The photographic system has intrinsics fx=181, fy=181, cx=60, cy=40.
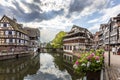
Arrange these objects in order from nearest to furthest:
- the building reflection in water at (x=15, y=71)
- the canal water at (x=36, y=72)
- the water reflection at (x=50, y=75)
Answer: the water reflection at (x=50, y=75)
the canal water at (x=36, y=72)
the building reflection in water at (x=15, y=71)

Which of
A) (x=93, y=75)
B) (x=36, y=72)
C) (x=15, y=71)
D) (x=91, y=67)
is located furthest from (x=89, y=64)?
(x=15, y=71)

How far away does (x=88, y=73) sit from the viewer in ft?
29.5

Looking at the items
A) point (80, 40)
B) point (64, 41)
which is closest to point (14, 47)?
point (80, 40)

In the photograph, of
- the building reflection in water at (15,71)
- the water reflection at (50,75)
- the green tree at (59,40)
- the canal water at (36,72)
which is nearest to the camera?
the water reflection at (50,75)

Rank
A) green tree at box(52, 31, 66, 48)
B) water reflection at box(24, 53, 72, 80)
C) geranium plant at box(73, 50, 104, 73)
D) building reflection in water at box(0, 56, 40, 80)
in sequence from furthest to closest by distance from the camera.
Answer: green tree at box(52, 31, 66, 48) → building reflection in water at box(0, 56, 40, 80) → water reflection at box(24, 53, 72, 80) → geranium plant at box(73, 50, 104, 73)

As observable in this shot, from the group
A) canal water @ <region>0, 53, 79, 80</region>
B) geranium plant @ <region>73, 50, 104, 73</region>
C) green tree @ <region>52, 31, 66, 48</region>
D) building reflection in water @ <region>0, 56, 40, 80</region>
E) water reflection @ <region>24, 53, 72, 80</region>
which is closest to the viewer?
geranium plant @ <region>73, 50, 104, 73</region>

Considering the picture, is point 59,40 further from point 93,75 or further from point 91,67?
point 91,67

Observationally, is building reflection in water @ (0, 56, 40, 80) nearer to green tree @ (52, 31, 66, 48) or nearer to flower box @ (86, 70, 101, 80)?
flower box @ (86, 70, 101, 80)

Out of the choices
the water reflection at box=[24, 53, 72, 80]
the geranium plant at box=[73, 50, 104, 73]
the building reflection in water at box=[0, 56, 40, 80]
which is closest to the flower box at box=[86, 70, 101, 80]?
the geranium plant at box=[73, 50, 104, 73]

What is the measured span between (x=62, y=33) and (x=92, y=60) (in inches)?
3971

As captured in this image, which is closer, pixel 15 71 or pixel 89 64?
pixel 89 64

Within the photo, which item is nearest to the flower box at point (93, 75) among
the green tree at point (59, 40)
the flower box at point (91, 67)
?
the flower box at point (91, 67)

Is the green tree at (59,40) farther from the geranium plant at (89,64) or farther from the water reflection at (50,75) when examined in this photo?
the geranium plant at (89,64)

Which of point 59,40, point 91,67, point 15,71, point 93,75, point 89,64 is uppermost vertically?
point 59,40
